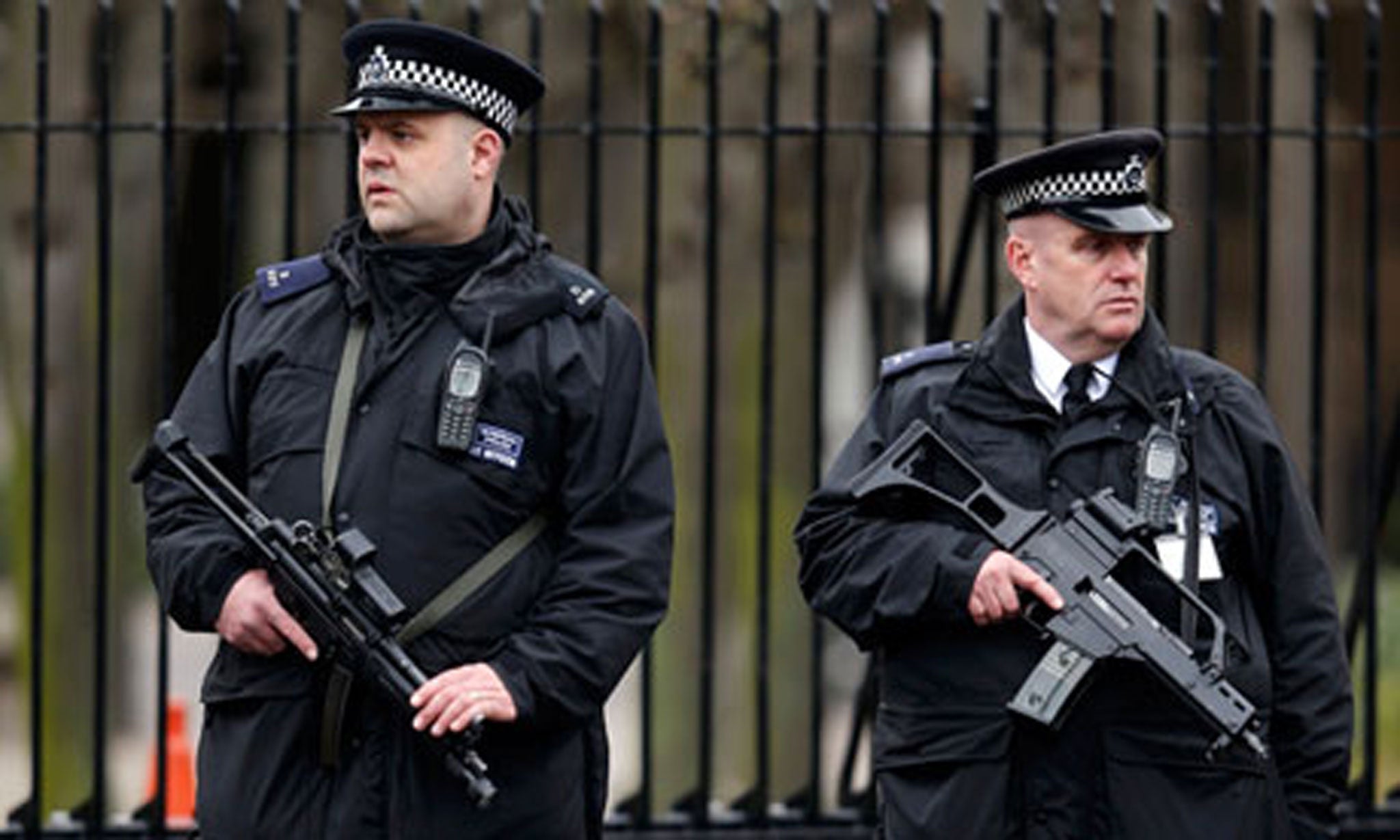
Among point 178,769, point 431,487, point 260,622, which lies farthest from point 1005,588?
point 178,769

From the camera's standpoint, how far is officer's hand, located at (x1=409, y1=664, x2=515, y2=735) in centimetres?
501

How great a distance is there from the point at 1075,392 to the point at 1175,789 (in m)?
0.65

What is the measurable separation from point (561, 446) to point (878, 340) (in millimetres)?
2988

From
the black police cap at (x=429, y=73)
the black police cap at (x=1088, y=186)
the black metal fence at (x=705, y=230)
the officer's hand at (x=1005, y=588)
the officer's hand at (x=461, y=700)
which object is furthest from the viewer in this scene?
the black metal fence at (x=705, y=230)

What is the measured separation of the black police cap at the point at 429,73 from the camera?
5.32 meters

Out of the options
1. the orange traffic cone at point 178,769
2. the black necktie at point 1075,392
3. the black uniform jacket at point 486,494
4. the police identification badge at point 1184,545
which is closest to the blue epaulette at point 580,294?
the black uniform jacket at point 486,494

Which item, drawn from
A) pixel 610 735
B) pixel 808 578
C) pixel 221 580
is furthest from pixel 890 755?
pixel 610 735

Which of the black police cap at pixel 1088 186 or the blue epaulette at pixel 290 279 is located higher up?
the black police cap at pixel 1088 186

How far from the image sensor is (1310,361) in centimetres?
835

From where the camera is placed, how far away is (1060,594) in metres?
5.22

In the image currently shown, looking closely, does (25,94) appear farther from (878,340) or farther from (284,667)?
(284,667)

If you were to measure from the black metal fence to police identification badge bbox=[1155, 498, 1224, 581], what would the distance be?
9.24 feet

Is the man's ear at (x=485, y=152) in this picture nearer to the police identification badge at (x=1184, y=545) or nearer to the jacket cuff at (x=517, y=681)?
the jacket cuff at (x=517, y=681)

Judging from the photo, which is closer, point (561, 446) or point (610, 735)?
point (561, 446)
